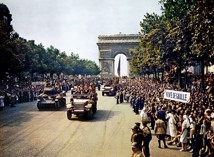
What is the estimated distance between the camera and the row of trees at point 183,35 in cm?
1478

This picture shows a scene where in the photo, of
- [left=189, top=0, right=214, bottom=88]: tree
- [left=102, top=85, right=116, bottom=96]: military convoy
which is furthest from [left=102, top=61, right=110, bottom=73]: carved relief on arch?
[left=189, top=0, right=214, bottom=88]: tree

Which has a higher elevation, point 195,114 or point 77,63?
point 77,63

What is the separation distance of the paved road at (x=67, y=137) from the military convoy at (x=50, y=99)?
3.13m

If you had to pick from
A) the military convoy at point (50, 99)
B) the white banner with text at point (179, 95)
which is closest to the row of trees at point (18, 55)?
the military convoy at point (50, 99)

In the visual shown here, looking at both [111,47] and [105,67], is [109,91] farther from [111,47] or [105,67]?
[111,47]

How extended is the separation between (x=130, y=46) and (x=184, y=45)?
70.3m

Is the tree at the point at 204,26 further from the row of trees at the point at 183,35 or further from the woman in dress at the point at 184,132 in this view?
the woman in dress at the point at 184,132

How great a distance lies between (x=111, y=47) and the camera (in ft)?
298

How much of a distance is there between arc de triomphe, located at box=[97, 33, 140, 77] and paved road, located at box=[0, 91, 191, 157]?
6844cm

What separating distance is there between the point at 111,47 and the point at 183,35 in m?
70.1

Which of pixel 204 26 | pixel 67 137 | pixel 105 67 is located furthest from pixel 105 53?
pixel 67 137

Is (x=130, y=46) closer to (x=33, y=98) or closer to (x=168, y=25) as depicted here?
(x=33, y=98)

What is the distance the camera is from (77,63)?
10125 centimetres

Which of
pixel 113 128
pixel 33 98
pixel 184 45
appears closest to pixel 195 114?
pixel 113 128
